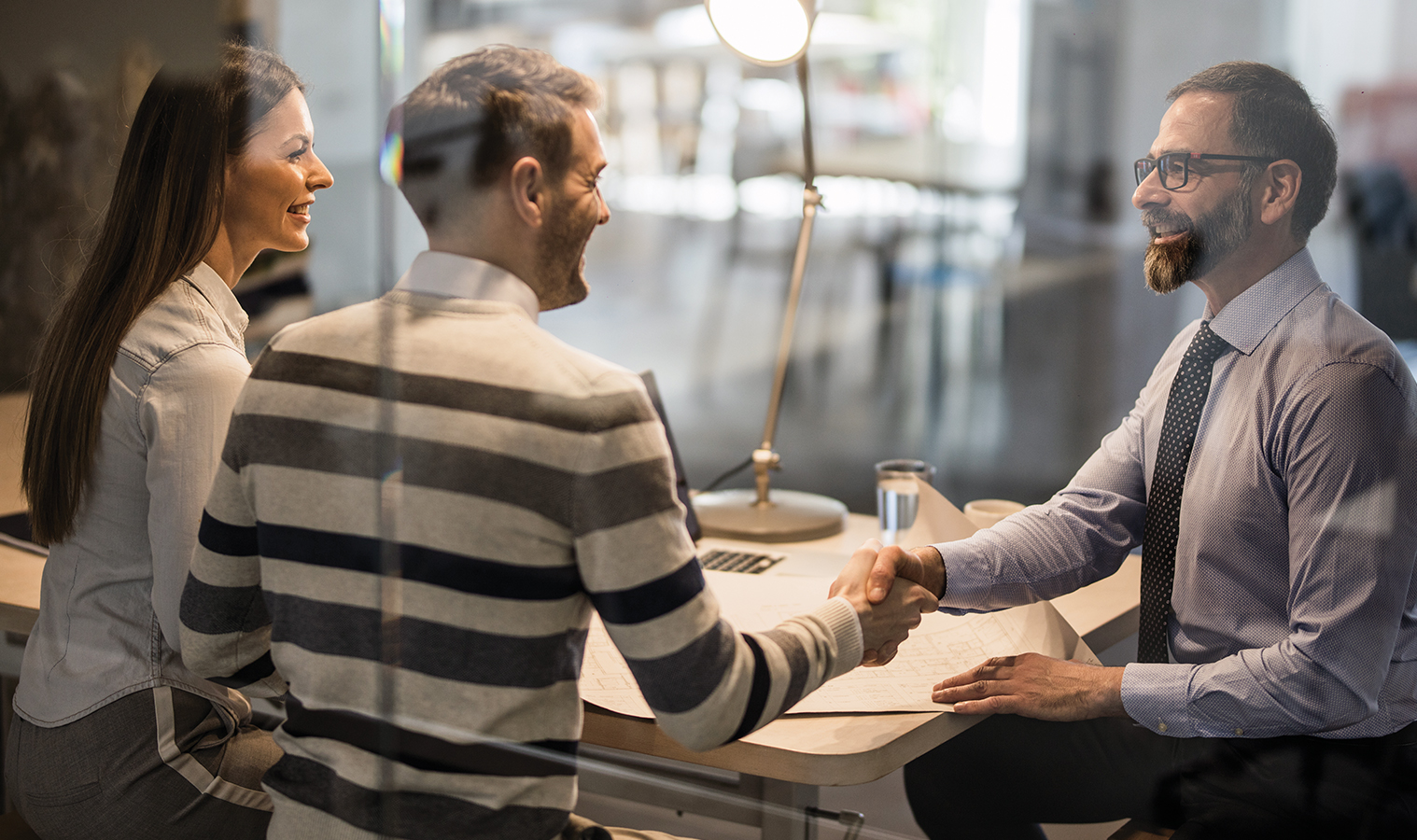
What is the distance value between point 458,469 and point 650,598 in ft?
0.60

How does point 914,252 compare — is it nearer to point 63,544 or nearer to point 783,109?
point 783,109

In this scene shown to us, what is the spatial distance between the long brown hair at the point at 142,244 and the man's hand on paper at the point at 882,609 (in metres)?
0.77

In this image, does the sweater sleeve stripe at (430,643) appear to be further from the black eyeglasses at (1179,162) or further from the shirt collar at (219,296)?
the black eyeglasses at (1179,162)

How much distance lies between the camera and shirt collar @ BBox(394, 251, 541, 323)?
0.91 m

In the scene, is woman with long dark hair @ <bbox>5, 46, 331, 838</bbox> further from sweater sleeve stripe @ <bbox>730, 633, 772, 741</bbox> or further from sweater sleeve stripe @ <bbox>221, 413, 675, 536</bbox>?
sweater sleeve stripe @ <bbox>730, 633, 772, 741</bbox>

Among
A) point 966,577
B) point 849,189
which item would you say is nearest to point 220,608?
point 966,577

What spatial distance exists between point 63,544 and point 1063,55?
163 centimetres

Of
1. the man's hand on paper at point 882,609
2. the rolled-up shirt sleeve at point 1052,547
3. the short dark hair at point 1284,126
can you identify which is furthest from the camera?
the rolled-up shirt sleeve at point 1052,547

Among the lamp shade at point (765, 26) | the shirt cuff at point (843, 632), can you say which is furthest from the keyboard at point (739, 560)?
the lamp shade at point (765, 26)

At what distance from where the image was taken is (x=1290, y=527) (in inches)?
42.7

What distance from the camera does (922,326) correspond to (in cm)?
464

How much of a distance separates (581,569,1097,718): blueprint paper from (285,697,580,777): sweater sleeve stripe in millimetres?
134

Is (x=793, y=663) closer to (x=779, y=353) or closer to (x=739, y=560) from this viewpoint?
(x=739, y=560)

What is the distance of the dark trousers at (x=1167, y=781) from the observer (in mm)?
1104
